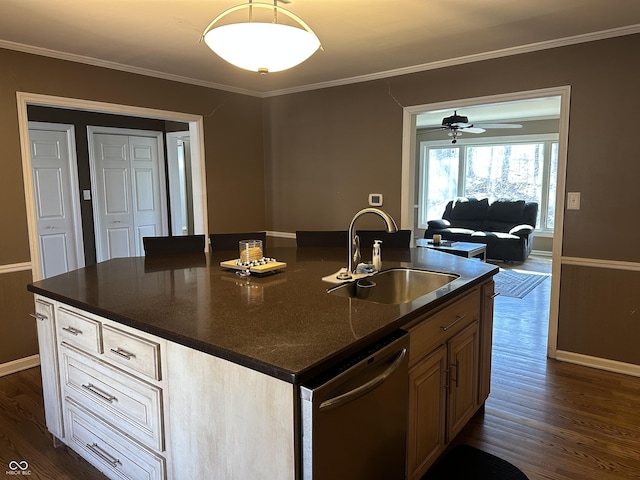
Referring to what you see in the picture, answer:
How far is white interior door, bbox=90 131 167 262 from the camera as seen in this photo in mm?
5051

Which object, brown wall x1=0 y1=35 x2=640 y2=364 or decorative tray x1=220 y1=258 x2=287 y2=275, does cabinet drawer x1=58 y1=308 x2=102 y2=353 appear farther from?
brown wall x1=0 y1=35 x2=640 y2=364

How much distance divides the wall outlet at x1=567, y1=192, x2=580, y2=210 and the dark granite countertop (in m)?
1.20

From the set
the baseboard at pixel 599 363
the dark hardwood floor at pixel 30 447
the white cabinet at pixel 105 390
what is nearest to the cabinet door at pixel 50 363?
the white cabinet at pixel 105 390

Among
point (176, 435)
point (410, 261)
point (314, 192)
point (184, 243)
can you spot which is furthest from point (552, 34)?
point (176, 435)

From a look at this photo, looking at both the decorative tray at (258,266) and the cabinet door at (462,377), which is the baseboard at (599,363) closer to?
the cabinet door at (462,377)

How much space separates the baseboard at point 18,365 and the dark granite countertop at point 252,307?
4.52ft

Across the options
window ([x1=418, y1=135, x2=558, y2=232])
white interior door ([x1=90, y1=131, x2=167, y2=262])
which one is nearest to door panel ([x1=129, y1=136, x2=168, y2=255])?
white interior door ([x1=90, y1=131, x2=167, y2=262])

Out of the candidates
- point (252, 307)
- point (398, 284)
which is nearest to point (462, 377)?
point (398, 284)

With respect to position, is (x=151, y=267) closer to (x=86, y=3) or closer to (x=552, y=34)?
(x=86, y=3)

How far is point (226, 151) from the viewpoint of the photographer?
15.3ft

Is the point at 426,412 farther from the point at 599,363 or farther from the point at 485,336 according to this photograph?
the point at 599,363

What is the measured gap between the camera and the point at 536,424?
253cm

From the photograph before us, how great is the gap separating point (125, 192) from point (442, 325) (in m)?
4.46

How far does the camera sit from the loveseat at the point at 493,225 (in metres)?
7.22
